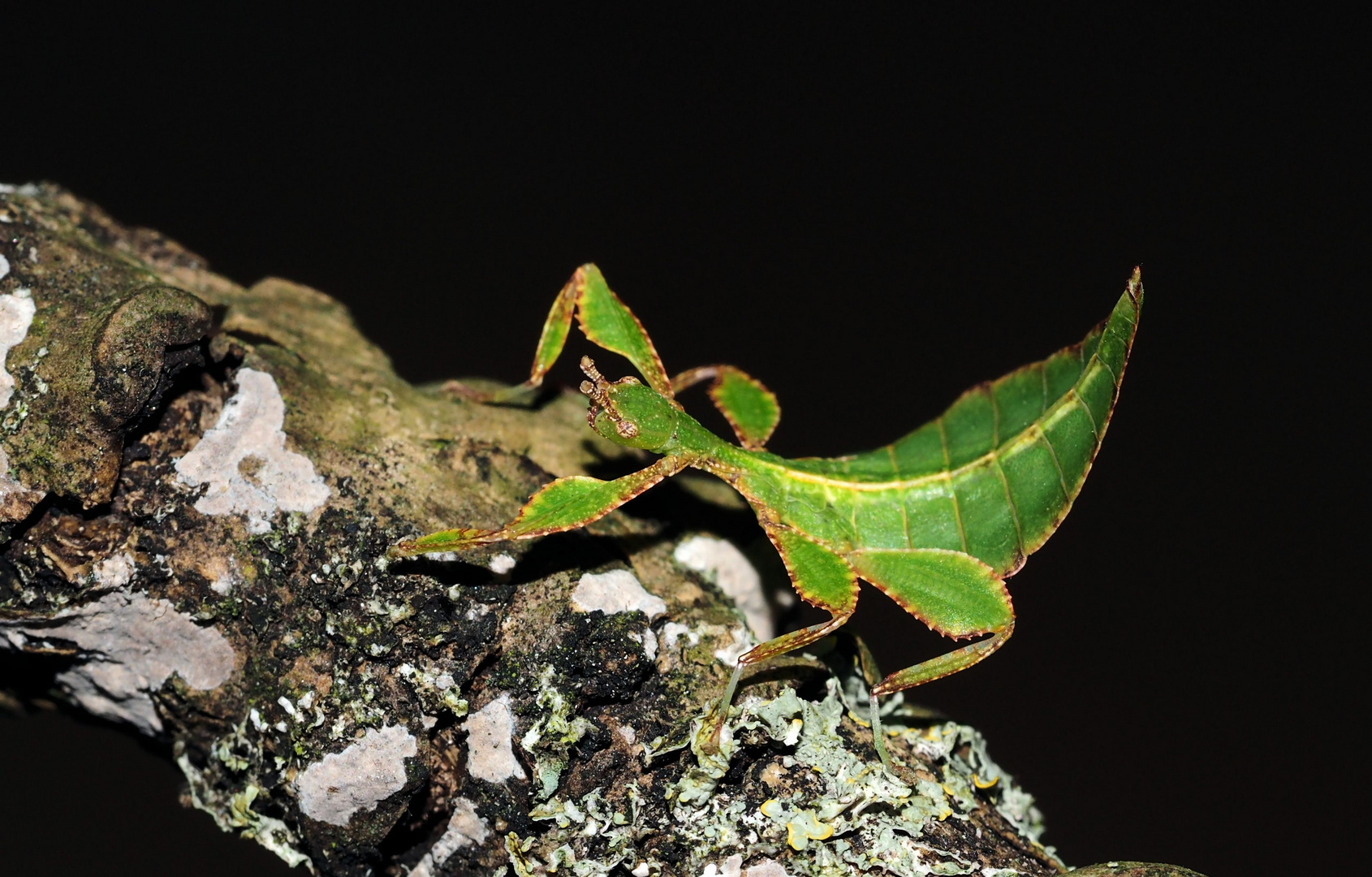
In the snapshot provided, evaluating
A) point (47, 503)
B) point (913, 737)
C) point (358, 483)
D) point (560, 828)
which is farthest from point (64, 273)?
point (913, 737)

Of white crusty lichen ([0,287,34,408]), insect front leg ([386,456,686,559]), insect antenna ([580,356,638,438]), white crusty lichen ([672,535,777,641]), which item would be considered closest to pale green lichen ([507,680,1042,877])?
white crusty lichen ([672,535,777,641])

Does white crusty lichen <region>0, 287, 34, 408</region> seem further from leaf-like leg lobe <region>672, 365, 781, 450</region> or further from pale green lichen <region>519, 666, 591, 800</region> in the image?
leaf-like leg lobe <region>672, 365, 781, 450</region>

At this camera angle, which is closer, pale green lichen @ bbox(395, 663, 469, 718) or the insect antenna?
pale green lichen @ bbox(395, 663, 469, 718)

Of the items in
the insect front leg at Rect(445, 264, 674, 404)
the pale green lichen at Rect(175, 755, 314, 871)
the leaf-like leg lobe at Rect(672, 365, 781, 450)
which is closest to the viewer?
the pale green lichen at Rect(175, 755, 314, 871)

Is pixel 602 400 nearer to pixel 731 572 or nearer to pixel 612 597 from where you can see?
pixel 612 597

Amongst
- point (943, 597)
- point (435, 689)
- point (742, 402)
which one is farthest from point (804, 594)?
point (435, 689)

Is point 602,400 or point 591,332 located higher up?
point 591,332
